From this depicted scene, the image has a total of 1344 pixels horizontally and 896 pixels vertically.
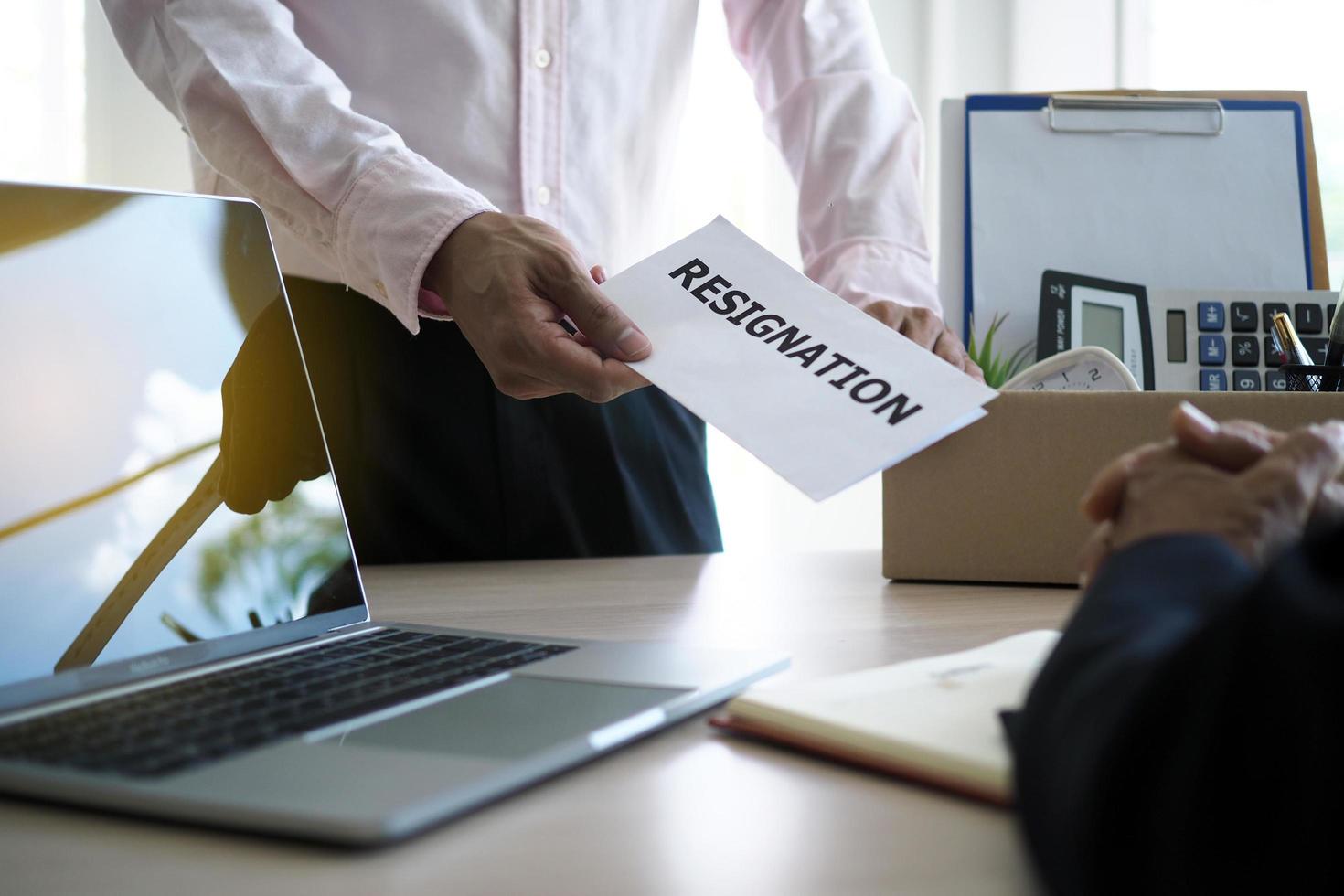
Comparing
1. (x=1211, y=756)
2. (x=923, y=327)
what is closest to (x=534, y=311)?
(x=923, y=327)

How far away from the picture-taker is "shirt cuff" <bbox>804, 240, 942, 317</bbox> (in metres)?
1.08

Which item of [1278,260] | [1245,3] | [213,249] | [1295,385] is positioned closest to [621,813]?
[213,249]

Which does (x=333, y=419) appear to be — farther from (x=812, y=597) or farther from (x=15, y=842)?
(x=15, y=842)

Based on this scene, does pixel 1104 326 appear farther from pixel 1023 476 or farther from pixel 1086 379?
pixel 1023 476

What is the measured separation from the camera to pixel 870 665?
57cm

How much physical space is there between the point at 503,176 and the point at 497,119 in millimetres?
51

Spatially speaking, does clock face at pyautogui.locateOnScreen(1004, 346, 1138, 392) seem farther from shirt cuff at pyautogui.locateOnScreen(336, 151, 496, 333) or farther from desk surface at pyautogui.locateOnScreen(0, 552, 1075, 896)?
desk surface at pyautogui.locateOnScreen(0, 552, 1075, 896)

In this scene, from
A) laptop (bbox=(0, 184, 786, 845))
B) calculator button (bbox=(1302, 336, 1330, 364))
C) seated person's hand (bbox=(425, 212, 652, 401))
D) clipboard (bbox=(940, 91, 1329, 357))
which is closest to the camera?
laptop (bbox=(0, 184, 786, 845))

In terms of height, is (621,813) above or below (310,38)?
below

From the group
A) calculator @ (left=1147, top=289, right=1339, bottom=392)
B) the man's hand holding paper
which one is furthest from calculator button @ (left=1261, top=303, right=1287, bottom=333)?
the man's hand holding paper

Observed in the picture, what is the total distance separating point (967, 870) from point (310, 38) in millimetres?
943

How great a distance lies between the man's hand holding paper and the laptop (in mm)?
112

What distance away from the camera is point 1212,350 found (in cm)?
109

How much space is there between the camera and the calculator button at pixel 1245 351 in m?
1.07
